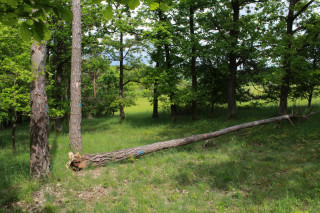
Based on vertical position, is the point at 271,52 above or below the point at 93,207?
above

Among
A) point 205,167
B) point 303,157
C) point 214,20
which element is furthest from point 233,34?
point 205,167

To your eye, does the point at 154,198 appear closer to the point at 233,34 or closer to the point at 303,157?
the point at 303,157

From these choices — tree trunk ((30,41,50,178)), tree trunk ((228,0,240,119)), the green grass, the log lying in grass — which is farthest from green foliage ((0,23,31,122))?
tree trunk ((228,0,240,119))

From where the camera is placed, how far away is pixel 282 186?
A: 5.52 meters

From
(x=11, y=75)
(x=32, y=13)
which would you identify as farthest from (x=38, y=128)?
(x=32, y=13)

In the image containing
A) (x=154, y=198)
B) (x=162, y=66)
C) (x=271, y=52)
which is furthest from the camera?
Result: (x=162, y=66)

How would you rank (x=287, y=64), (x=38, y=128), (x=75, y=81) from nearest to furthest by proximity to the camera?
(x=38, y=128), (x=75, y=81), (x=287, y=64)

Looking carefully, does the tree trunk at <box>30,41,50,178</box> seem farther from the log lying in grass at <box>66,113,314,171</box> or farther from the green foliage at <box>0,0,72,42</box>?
the green foliage at <box>0,0,72,42</box>

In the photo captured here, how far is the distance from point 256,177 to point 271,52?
7680mm

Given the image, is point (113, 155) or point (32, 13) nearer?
point (32, 13)

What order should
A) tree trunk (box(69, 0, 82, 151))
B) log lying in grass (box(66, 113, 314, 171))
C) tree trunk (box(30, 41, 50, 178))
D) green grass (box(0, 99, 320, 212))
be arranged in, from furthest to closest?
1. tree trunk (box(69, 0, 82, 151))
2. log lying in grass (box(66, 113, 314, 171))
3. tree trunk (box(30, 41, 50, 178))
4. green grass (box(0, 99, 320, 212))

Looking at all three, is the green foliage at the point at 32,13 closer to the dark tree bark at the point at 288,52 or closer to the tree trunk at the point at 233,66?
the dark tree bark at the point at 288,52

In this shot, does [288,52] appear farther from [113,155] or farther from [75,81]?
[75,81]

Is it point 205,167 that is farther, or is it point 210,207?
point 205,167
